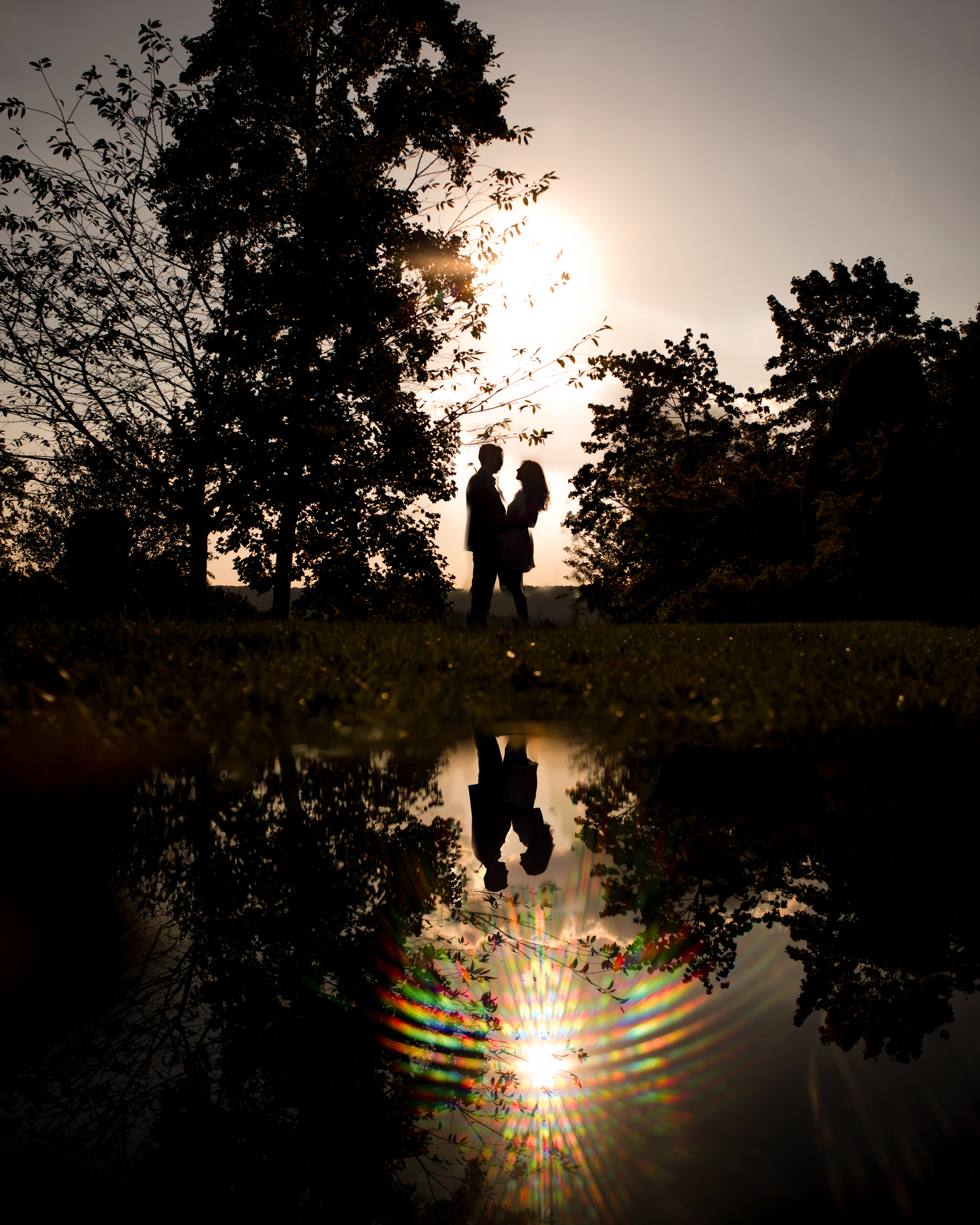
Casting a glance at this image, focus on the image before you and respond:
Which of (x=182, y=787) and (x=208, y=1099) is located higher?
(x=182, y=787)

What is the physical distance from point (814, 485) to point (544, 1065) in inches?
681

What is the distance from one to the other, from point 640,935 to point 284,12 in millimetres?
17016

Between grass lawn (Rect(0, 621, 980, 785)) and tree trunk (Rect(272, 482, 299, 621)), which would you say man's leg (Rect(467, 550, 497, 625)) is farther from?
tree trunk (Rect(272, 482, 299, 621))

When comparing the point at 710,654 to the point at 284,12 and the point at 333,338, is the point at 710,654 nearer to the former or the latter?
the point at 333,338

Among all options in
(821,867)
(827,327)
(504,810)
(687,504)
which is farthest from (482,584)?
(827,327)

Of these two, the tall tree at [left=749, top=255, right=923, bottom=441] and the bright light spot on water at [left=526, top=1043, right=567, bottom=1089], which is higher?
the tall tree at [left=749, top=255, right=923, bottom=441]

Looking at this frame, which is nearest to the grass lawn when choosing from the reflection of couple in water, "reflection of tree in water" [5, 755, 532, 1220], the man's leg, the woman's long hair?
the reflection of couple in water

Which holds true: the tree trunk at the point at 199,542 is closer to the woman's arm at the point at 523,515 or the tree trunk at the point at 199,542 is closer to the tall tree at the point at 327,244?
the tall tree at the point at 327,244

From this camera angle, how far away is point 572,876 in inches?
103

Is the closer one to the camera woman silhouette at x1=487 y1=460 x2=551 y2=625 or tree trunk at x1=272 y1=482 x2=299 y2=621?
woman silhouette at x1=487 y1=460 x2=551 y2=625

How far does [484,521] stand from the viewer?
31.7ft

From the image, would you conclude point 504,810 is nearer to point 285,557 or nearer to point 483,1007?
point 483,1007

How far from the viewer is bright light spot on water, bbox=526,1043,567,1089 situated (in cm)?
184

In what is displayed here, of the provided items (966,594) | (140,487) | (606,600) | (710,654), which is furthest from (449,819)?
(606,600)
